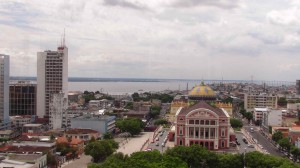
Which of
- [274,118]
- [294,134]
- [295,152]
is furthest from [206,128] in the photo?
[274,118]

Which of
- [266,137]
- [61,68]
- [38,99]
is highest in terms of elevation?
[61,68]

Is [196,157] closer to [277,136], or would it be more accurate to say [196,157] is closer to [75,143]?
[75,143]

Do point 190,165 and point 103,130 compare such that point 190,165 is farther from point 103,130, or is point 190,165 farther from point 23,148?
point 103,130

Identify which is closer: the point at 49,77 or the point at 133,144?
the point at 133,144

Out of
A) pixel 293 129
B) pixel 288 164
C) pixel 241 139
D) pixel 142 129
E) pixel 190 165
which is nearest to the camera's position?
pixel 288 164

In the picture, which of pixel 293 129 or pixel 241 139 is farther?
pixel 241 139

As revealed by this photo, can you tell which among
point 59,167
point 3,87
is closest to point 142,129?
point 3,87

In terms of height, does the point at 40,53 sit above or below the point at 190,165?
above
